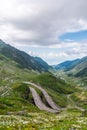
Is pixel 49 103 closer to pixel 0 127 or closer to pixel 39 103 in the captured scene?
pixel 39 103

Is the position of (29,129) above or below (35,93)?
below

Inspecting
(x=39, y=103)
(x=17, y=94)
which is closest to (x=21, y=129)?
(x=39, y=103)

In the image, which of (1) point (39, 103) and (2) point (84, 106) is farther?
(2) point (84, 106)

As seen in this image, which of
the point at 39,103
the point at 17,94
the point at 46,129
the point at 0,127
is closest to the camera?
the point at 0,127

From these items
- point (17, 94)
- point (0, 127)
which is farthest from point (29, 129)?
point (17, 94)

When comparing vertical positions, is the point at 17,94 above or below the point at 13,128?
above

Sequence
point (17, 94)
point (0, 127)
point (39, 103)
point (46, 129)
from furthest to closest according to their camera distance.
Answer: point (17, 94) → point (39, 103) → point (46, 129) → point (0, 127)

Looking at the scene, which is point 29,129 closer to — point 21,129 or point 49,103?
point 21,129

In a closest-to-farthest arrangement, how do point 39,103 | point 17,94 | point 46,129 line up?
point 46,129 < point 39,103 < point 17,94

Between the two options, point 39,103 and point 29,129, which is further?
point 39,103
